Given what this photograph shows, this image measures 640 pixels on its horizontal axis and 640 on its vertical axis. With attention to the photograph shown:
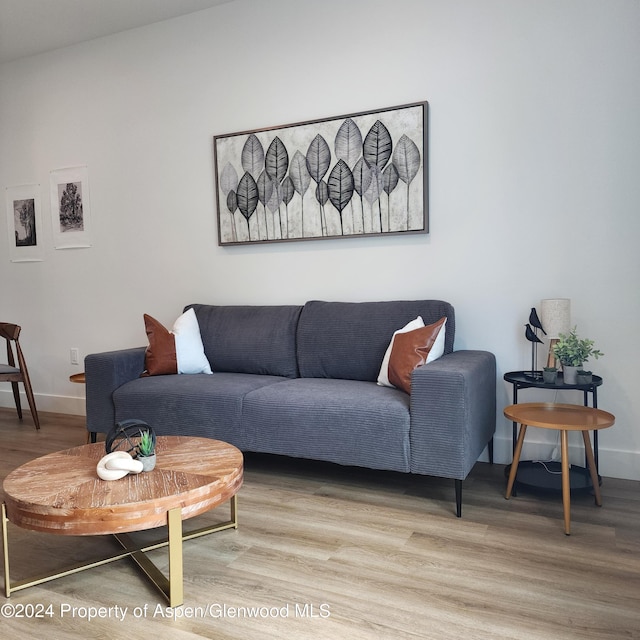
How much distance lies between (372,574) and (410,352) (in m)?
1.07

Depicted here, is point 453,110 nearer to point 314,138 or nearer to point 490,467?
point 314,138

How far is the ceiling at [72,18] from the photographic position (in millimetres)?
3660

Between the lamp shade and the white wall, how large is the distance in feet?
0.81

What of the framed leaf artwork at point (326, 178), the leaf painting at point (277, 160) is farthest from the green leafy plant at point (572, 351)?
the leaf painting at point (277, 160)

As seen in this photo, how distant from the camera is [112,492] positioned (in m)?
1.78

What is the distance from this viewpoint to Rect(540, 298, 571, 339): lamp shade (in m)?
2.68

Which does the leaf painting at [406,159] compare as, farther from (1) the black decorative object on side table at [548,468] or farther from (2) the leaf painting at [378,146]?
(1) the black decorative object on side table at [548,468]

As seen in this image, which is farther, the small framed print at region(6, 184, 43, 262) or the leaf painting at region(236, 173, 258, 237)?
the small framed print at region(6, 184, 43, 262)

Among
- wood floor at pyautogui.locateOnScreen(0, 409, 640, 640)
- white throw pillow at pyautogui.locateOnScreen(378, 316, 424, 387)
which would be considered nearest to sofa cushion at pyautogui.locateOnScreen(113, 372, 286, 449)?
wood floor at pyautogui.locateOnScreen(0, 409, 640, 640)

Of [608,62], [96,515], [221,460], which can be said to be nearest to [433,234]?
[608,62]

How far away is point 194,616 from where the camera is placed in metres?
1.71

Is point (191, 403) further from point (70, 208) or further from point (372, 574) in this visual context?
point (70, 208)

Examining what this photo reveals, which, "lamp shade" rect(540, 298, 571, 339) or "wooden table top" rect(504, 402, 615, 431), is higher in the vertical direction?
"lamp shade" rect(540, 298, 571, 339)

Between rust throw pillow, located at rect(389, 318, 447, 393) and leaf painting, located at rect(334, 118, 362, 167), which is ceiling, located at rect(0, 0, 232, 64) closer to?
leaf painting, located at rect(334, 118, 362, 167)
